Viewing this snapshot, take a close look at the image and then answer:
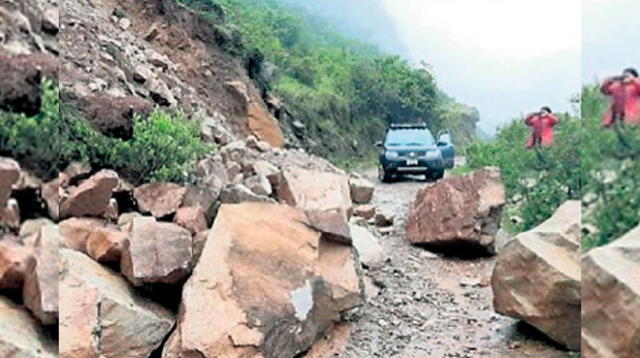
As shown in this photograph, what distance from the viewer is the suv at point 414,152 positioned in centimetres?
340

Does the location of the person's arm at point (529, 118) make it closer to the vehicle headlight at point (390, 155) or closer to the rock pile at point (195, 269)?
the vehicle headlight at point (390, 155)

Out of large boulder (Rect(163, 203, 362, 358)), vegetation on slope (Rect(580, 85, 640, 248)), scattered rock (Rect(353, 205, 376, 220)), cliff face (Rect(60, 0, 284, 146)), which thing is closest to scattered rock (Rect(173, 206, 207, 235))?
large boulder (Rect(163, 203, 362, 358))

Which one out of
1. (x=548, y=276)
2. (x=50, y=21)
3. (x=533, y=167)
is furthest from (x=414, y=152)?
(x=50, y=21)

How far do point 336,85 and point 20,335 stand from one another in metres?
2.07

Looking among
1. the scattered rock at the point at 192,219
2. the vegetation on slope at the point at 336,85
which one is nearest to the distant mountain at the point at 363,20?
the vegetation on slope at the point at 336,85

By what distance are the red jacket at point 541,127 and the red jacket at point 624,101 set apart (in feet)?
1.80

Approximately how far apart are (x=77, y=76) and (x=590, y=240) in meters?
2.31

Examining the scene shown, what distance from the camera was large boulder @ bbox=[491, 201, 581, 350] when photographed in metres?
2.75

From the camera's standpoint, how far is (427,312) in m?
3.30

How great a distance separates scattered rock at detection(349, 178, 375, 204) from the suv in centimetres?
8

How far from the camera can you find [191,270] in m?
2.94

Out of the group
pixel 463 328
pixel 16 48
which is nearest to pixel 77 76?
pixel 16 48

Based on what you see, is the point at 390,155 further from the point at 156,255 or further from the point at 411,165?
the point at 156,255

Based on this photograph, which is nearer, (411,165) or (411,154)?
(411,154)
